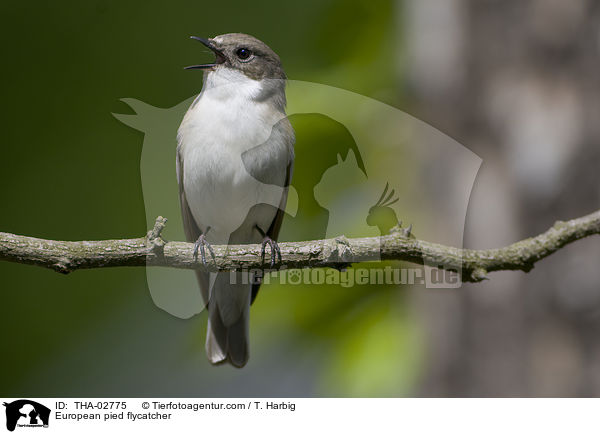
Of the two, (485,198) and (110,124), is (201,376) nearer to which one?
(110,124)

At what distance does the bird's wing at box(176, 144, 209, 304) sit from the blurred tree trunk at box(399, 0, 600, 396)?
4.33ft

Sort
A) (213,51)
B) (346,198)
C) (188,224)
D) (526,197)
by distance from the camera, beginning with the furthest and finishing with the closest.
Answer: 1. (188,224)
2. (213,51)
3. (346,198)
4. (526,197)

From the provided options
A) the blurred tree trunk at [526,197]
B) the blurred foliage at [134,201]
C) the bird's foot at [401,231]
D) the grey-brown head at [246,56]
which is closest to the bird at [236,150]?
the grey-brown head at [246,56]

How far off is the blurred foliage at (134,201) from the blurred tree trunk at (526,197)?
0.96ft

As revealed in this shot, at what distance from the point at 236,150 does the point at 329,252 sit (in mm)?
1178

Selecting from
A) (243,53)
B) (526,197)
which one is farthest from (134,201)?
(526,197)

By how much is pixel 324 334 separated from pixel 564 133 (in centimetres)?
147

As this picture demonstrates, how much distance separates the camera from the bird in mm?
3404

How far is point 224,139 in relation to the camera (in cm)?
339

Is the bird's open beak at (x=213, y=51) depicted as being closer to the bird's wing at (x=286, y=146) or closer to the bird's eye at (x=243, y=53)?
the bird's eye at (x=243, y=53)

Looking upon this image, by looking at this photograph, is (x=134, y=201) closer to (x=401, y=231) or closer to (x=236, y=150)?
(x=236, y=150)

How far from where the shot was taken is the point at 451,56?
126 inches
